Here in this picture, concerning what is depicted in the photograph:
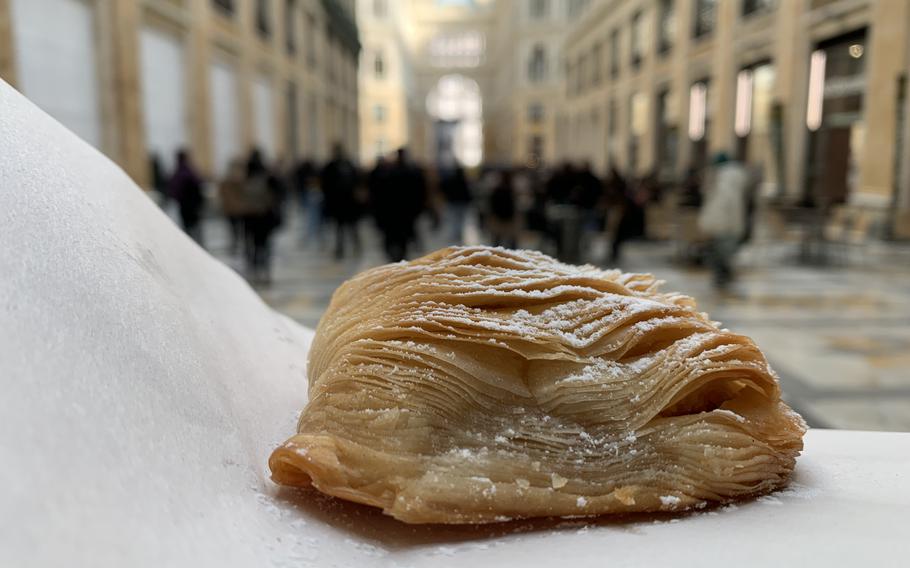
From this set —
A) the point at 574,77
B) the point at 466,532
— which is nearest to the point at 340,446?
the point at 466,532

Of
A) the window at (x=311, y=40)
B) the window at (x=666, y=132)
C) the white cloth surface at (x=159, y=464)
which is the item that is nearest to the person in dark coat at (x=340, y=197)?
the white cloth surface at (x=159, y=464)

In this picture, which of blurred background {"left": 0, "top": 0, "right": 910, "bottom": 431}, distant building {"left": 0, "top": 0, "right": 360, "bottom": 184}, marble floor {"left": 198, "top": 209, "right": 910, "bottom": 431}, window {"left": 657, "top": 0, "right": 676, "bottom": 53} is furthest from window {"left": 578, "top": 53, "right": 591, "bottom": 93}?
marble floor {"left": 198, "top": 209, "right": 910, "bottom": 431}

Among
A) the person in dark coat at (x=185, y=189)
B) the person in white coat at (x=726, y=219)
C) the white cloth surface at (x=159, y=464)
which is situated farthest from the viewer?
the person in dark coat at (x=185, y=189)

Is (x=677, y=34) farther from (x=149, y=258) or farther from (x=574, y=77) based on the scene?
(x=149, y=258)

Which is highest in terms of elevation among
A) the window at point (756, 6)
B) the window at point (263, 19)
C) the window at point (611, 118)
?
the window at point (263, 19)

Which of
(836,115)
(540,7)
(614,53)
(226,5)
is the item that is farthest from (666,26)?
(540,7)

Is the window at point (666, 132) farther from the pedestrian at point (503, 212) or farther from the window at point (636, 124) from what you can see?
the pedestrian at point (503, 212)

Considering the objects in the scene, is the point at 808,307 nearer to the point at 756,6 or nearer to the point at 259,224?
the point at 259,224
